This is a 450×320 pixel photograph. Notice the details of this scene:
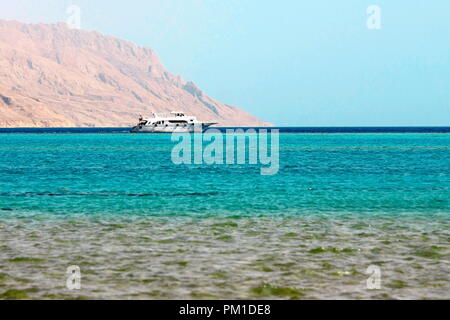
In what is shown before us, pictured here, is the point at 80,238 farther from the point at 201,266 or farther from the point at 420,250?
the point at 420,250

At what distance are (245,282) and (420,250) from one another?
6027 mm

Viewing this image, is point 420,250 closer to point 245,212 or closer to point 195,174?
point 245,212

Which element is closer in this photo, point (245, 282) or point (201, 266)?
point (245, 282)

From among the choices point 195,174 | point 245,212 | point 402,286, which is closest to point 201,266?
point 402,286

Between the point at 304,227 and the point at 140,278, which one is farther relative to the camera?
the point at 304,227

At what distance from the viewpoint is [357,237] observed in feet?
64.0

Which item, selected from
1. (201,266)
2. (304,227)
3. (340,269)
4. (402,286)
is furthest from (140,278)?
(304,227)

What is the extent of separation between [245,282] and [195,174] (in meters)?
36.2

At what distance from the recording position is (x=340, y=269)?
1527cm

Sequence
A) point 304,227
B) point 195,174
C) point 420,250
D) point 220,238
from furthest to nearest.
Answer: point 195,174, point 304,227, point 220,238, point 420,250
